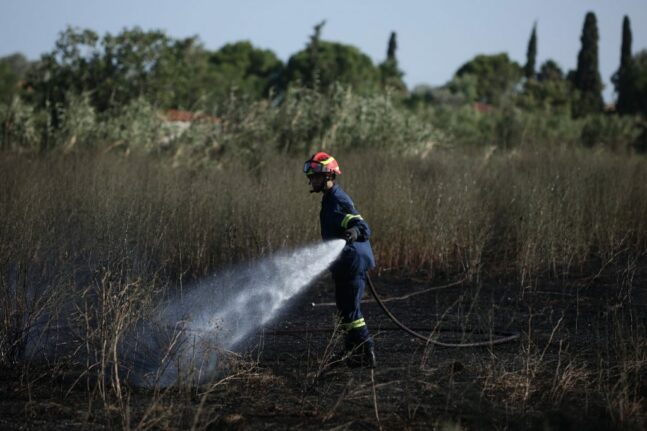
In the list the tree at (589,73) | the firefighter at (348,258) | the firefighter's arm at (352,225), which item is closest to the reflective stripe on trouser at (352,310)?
the firefighter at (348,258)

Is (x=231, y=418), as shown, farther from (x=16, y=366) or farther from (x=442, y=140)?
(x=442, y=140)

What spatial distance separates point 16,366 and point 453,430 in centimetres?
341

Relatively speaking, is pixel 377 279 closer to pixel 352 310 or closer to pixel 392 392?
pixel 352 310

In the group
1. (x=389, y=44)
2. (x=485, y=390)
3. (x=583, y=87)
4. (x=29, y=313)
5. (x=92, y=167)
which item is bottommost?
(x=485, y=390)

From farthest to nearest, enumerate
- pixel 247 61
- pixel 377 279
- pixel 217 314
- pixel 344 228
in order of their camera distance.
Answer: pixel 247 61 → pixel 377 279 → pixel 217 314 → pixel 344 228

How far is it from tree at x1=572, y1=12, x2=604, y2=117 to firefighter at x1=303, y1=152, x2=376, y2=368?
1985 inches

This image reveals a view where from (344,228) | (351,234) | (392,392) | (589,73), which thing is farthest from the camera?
(589,73)

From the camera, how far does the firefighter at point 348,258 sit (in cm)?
612

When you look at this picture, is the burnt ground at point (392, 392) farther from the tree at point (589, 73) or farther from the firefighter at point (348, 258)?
the tree at point (589, 73)

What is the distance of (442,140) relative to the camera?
21.7 metres

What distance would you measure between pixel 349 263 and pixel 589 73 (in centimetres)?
5440

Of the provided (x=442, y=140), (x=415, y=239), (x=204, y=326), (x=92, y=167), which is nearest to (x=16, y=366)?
(x=204, y=326)

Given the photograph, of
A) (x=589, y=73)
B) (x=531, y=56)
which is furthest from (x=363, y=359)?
(x=531, y=56)

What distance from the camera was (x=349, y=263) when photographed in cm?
616
